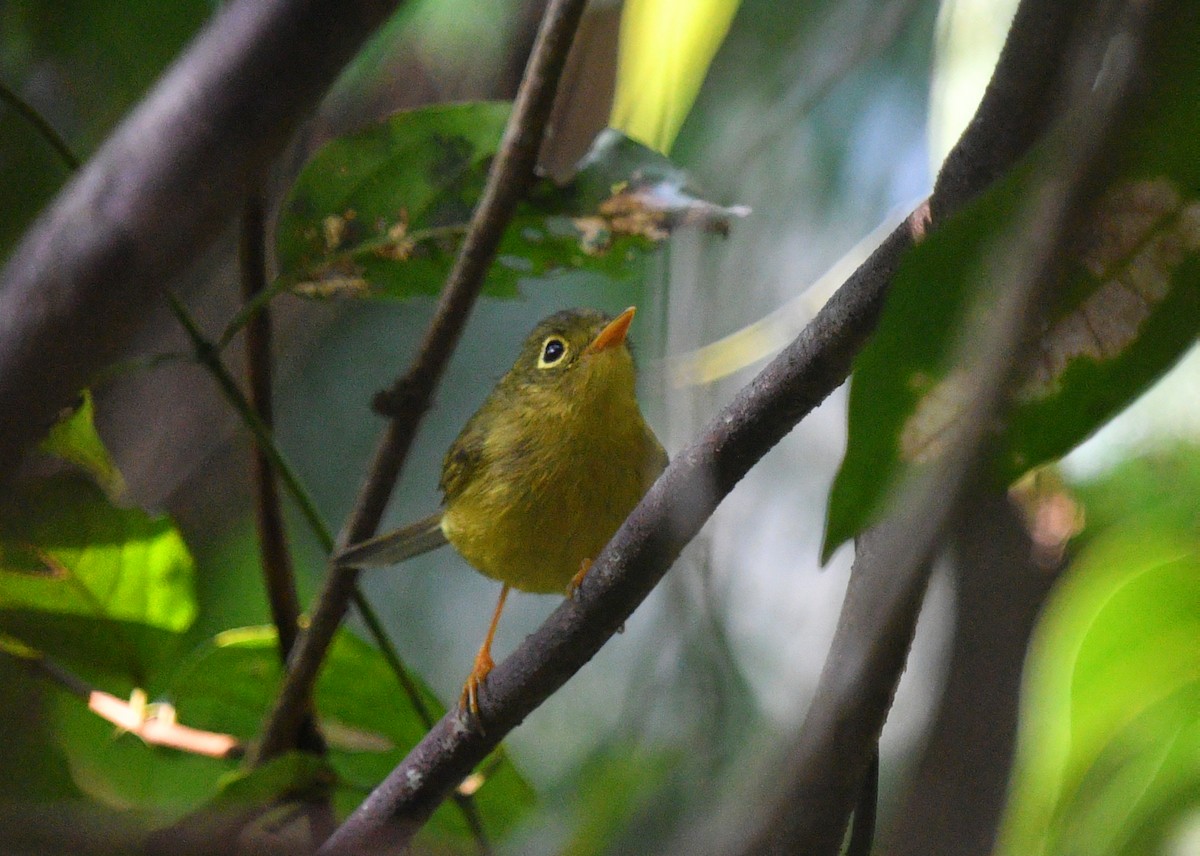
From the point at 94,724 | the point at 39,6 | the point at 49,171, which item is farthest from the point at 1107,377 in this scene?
the point at 49,171

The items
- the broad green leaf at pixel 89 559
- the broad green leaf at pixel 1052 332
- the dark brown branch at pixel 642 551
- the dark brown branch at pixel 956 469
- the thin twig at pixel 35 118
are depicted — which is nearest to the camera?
the dark brown branch at pixel 956 469

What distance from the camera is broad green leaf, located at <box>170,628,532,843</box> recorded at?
1.87 metres

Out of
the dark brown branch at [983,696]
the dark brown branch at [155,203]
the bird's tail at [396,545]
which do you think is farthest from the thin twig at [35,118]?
the dark brown branch at [983,696]

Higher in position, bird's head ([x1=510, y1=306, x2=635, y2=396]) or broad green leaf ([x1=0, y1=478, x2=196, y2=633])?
bird's head ([x1=510, y1=306, x2=635, y2=396])

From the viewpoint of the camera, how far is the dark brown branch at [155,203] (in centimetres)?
114

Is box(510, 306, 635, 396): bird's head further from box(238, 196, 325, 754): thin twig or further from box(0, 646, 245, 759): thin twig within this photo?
box(0, 646, 245, 759): thin twig

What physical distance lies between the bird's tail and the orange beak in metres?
0.53

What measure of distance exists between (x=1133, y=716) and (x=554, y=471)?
1064mm

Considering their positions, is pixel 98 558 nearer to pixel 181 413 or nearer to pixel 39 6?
pixel 39 6

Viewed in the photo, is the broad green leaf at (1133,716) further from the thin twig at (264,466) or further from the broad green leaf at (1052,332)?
the thin twig at (264,466)

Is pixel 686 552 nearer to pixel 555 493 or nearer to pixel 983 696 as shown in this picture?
pixel 555 493

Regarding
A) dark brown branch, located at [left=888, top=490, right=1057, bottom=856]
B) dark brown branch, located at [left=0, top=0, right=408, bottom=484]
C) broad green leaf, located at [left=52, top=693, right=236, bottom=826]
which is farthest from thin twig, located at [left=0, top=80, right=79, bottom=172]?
dark brown branch, located at [left=888, top=490, right=1057, bottom=856]

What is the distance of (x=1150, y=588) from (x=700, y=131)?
76.3 inches

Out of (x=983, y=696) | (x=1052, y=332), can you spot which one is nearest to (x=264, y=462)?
(x=1052, y=332)
